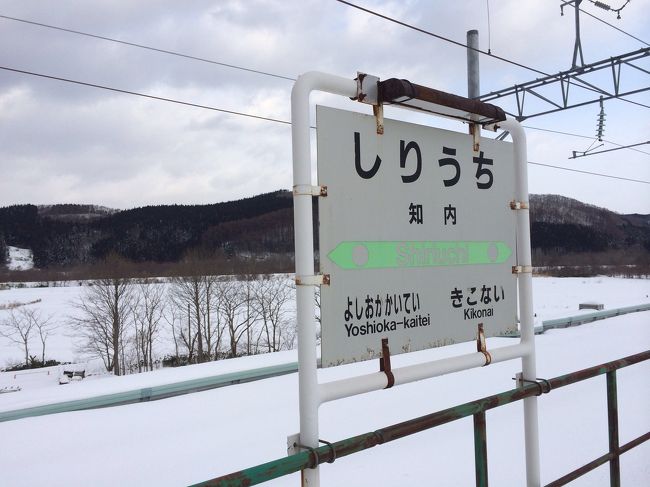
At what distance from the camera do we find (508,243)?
9.83 feet

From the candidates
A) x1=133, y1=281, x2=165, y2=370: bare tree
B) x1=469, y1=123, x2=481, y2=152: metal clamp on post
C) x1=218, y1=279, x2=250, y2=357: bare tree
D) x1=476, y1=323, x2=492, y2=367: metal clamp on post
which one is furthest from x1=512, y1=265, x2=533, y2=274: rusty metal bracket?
x1=218, y1=279, x2=250, y2=357: bare tree

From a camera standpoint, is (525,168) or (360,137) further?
(525,168)

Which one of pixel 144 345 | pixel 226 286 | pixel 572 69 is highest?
pixel 572 69

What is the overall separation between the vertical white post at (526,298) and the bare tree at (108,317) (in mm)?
50122

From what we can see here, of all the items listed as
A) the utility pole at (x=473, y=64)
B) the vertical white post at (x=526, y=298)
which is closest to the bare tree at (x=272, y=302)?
the utility pole at (x=473, y=64)

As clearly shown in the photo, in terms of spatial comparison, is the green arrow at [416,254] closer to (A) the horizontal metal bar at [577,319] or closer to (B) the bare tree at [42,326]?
(A) the horizontal metal bar at [577,319]

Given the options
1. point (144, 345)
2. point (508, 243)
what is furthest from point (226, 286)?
point (508, 243)

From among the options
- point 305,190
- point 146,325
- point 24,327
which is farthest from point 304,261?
point 24,327

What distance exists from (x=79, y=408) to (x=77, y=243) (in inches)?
4455

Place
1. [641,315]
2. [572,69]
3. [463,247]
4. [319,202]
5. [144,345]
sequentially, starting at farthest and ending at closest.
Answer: [144,345] → [641,315] → [572,69] → [463,247] → [319,202]

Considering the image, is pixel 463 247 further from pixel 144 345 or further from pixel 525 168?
pixel 144 345

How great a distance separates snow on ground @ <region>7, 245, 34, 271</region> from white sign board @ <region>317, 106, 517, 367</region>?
151m

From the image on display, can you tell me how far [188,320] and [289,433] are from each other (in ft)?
171

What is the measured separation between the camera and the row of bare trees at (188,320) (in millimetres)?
51250
